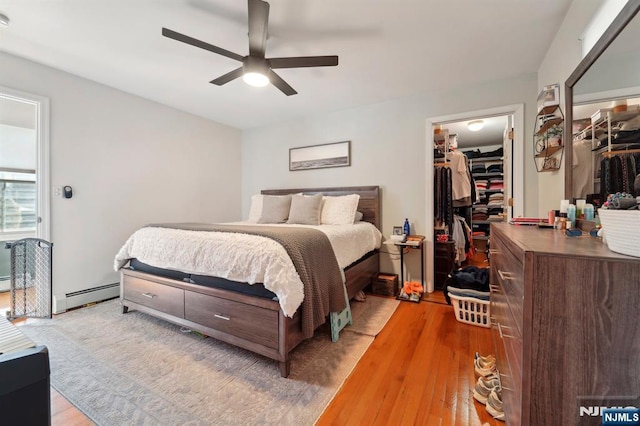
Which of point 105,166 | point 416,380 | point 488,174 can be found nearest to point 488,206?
point 488,174

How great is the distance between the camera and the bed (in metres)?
1.61

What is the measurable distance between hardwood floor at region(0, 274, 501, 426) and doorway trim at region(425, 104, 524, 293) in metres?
1.03

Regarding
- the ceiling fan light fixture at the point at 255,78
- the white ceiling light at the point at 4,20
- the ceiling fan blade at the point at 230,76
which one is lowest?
the ceiling fan light fixture at the point at 255,78

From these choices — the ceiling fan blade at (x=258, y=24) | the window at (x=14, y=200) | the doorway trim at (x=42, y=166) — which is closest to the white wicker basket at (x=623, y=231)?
the ceiling fan blade at (x=258, y=24)

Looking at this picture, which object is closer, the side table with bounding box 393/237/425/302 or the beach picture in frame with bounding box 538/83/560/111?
the beach picture in frame with bounding box 538/83/560/111

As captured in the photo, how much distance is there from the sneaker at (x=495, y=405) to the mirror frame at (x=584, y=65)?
1288 mm

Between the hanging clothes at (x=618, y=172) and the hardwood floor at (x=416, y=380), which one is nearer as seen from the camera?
the hanging clothes at (x=618, y=172)

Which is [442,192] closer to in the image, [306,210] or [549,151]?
[549,151]

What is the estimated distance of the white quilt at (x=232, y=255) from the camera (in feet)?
5.12

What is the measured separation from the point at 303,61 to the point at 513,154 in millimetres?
2449

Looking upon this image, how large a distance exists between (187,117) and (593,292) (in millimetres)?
4432

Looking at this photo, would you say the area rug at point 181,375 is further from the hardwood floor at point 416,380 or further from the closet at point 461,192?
the closet at point 461,192

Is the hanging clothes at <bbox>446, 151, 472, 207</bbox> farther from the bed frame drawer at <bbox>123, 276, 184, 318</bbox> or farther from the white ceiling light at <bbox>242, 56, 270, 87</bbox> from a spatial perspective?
the bed frame drawer at <bbox>123, 276, 184, 318</bbox>

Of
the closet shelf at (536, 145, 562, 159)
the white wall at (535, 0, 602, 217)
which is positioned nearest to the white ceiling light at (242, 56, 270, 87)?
the white wall at (535, 0, 602, 217)
